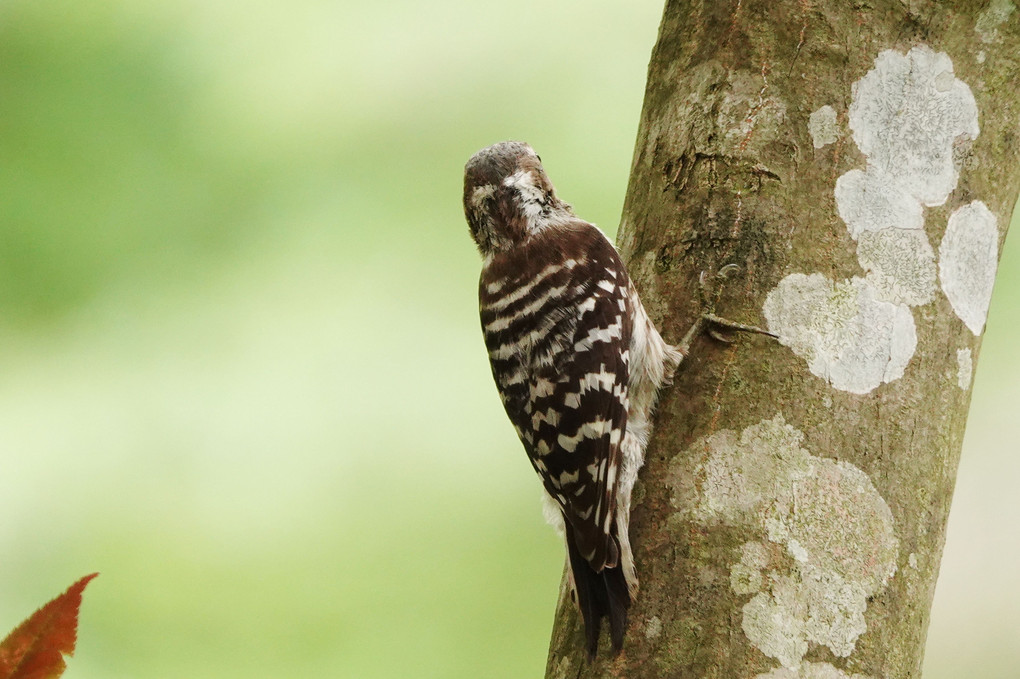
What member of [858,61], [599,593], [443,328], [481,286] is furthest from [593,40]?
[599,593]

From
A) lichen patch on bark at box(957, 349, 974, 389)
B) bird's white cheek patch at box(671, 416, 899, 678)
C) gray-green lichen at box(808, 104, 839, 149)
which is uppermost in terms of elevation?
gray-green lichen at box(808, 104, 839, 149)

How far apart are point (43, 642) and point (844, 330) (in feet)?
4.73


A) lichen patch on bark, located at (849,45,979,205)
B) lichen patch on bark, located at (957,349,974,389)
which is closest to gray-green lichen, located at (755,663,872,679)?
lichen patch on bark, located at (957,349,974,389)

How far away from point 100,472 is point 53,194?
4.16 feet

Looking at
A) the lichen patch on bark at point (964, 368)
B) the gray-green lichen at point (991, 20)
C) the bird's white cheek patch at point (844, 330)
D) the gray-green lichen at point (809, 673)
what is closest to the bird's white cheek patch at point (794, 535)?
the gray-green lichen at point (809, 673)

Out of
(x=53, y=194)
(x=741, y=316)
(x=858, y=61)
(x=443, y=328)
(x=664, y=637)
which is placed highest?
(x=53, y=194)

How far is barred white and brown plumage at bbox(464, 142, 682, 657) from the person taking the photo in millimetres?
1888

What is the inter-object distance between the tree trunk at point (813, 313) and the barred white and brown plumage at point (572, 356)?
0.07 metres

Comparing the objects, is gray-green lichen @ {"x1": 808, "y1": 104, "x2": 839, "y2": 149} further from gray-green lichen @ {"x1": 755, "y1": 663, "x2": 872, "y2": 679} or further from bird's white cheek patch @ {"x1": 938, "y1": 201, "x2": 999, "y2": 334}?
gray-green lichen @ {"x1": 755, "y1": 663, "x2": 872, "y2": 679}

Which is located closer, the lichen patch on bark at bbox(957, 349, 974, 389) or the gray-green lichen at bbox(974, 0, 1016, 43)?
the lichen patch on bark at bbox(957, 349, 974, 389)

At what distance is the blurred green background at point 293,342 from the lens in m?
3.77

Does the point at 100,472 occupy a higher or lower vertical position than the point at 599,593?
higher

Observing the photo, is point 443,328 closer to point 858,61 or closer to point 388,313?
point 388,313

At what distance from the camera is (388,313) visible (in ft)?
13.6
